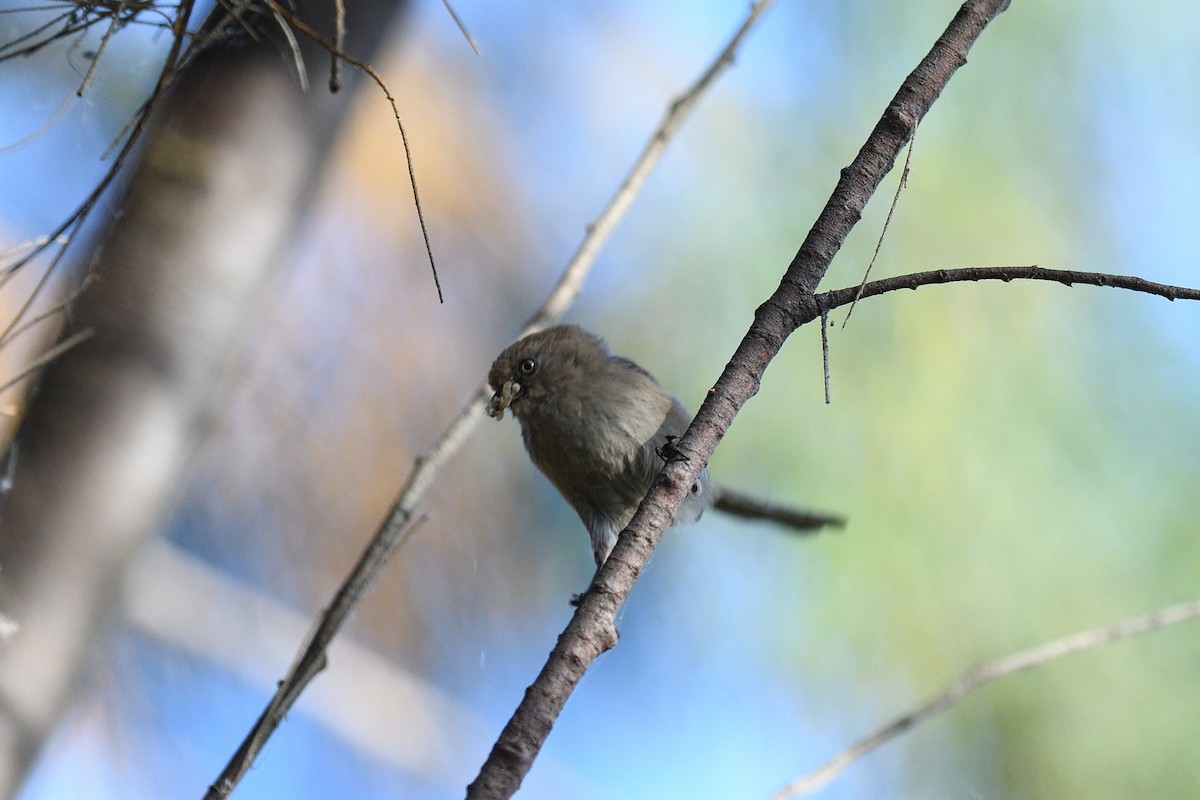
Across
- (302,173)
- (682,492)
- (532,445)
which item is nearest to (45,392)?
(302,173)

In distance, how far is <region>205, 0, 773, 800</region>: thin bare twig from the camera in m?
1.99

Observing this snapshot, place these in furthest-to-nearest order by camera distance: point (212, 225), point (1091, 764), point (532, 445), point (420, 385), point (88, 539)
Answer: point (420, 385)
point (1091, 764)
point (532, 445)
point (212, 225)
point (88, 539)

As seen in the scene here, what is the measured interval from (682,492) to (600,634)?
0.28 m

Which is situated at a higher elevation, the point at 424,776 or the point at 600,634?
the point at 424,776

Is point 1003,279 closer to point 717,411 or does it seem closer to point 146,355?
point 717,411

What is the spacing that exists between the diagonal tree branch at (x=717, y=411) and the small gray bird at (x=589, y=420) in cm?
153

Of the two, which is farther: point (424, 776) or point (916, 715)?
point (424, 776)

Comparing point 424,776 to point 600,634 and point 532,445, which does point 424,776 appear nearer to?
point 532,445

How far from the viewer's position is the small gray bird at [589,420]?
10.9ft

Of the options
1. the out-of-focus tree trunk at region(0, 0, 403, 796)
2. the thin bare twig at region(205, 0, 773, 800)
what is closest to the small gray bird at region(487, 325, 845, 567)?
the thin bare twig at region(205, 0, 773, 800)

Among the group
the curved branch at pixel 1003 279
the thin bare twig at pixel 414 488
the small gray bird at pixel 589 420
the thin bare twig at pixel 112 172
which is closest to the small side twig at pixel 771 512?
the small gray bird at pixel 589 420

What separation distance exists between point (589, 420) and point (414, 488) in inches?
39.2

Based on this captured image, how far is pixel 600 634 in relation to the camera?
1.47 m

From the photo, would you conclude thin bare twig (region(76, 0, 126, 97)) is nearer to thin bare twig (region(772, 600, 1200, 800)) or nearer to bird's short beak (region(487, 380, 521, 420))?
bird's short beak (region(487, 380, 521, 420))
